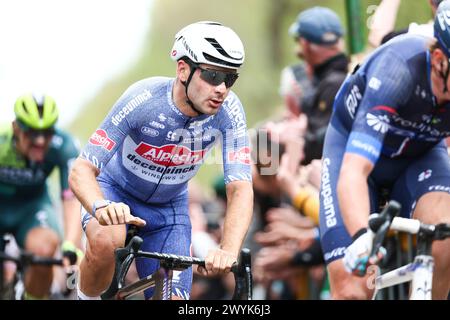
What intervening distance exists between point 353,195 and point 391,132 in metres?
0.95

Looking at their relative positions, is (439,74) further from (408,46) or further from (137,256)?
(137,256)

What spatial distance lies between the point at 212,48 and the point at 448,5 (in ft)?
5.10

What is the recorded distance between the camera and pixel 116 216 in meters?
7.62

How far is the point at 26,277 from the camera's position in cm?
1221

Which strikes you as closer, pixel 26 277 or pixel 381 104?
pixel 381 104

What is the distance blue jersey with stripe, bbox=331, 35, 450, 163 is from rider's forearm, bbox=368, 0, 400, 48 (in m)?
2.11

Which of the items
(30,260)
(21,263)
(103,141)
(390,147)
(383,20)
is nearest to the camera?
(103,141)

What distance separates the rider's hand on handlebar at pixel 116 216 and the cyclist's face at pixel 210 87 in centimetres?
106

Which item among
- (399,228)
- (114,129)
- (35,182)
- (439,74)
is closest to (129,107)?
(114,129)

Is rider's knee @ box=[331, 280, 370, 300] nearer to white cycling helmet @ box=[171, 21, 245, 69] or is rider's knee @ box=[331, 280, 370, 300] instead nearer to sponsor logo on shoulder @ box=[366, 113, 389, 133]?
sponsor logo on shoulder @ box=[366, 113, 389, 133]

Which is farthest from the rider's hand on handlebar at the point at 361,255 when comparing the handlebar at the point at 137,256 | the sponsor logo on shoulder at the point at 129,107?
the sponsor logo on shoulder at the point at 129,107

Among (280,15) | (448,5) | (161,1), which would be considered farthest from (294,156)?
(161,1)

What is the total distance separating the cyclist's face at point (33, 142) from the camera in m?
12.4
